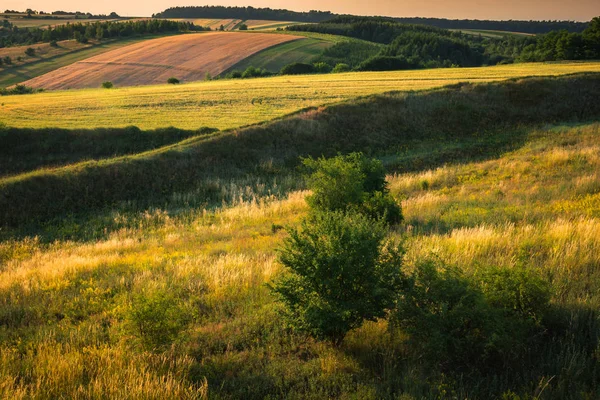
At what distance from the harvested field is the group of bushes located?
205 ft

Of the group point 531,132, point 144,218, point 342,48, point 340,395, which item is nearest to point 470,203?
point 340,395

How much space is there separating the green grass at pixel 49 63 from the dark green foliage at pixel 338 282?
70639 mm

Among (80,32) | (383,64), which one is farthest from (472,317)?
(80,32)

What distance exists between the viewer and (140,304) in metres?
5.98

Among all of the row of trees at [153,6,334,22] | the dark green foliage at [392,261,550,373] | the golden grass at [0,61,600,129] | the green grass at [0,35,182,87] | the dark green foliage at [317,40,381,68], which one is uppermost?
the row of trees at [153,6,334,22]

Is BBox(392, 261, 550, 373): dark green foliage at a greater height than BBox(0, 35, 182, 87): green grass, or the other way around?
BBox(0, 35, 182, 87): green grass

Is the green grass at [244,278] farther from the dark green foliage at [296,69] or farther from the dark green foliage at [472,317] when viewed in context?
the dark green foliage at [296,69]

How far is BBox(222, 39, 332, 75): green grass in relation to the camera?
73.9 meters

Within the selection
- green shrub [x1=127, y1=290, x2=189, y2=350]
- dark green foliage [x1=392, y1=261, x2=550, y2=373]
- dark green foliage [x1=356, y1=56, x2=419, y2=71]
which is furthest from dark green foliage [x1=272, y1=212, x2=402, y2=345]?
dark green foliage [x1=356, y1=56, x2=419, y2=71]

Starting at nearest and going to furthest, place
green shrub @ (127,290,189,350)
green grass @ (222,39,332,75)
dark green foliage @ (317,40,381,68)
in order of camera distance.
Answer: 1. green shrub @ (127,290,189,350)
2. green grass @ (222,39,332,75)
3. dark green foliage @ (317,40,381,68)

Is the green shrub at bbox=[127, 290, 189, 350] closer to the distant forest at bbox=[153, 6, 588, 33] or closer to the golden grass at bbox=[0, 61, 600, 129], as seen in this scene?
the golden grass at bbox=[0, 61, 600, 129]

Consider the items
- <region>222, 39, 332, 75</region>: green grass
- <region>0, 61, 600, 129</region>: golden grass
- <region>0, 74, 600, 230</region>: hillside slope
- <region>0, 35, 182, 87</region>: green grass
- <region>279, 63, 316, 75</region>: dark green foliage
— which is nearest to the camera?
<region>0, 74, 600, 230</region>: hillside slope

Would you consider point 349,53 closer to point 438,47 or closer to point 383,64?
point 438,47

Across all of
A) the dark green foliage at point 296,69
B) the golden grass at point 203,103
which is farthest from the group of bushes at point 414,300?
the dark green foliage at point 296,69
